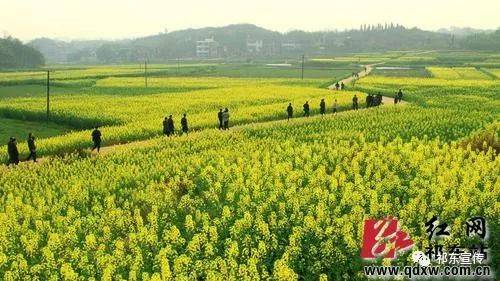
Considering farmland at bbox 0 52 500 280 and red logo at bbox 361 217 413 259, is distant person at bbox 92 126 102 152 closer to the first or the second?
farmland at bbox 0 52 500 280

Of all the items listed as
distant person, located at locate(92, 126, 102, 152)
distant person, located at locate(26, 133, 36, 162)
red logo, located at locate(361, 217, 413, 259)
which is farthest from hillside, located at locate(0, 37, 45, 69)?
red logo, located at locate(361, 217, 413, 259)

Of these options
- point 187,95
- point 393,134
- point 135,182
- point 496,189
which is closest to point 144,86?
point 187,95

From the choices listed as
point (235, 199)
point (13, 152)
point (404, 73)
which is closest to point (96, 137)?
point (13, 152)

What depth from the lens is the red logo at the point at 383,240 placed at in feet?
39.5

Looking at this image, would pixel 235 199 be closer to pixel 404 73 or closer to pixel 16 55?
pixel 404 73

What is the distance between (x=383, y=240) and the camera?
12.6 meters

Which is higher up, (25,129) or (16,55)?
(16,55)

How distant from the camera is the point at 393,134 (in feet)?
95.6

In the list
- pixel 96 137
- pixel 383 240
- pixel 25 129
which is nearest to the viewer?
pixel 383 240

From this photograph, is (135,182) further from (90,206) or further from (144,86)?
(144,86)

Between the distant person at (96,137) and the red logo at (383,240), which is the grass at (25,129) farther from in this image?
the red logo at (383,240)

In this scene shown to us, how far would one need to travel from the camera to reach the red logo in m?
12.1

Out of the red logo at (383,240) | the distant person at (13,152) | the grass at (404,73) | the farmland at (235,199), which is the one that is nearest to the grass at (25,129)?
the farmland at (235,199)

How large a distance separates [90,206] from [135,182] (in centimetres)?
254
